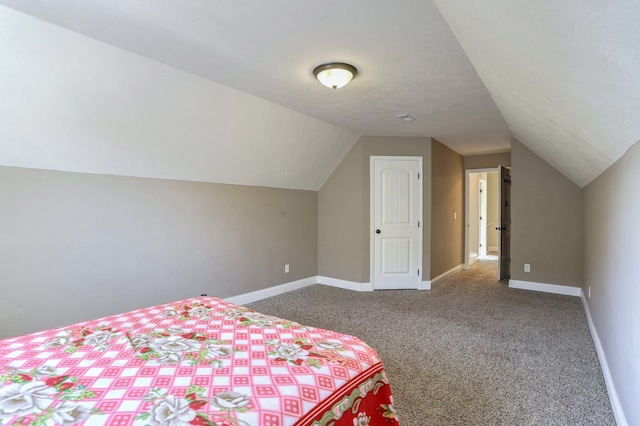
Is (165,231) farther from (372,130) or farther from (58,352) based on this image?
(372,130)

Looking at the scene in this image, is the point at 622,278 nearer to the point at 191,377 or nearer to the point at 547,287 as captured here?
the point at 191,377

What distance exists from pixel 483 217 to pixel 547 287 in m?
3.97

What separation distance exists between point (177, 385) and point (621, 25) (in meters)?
1.73

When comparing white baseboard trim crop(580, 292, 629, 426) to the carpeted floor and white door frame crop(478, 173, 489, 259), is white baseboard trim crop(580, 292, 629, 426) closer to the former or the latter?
the carpeted floor

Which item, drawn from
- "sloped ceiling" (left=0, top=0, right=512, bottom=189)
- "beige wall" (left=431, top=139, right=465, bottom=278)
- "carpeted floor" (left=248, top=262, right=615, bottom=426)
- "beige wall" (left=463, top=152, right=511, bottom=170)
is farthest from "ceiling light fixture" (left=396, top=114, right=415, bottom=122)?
"beige wall" (left=463, top=152, right=511, bottom=170)

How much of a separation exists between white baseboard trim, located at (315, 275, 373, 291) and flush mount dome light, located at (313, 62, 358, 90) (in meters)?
3.15

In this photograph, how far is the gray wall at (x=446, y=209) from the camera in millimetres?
5262

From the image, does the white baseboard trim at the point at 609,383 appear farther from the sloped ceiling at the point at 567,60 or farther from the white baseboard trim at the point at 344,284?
the white baseboard trim at the point at 344,284

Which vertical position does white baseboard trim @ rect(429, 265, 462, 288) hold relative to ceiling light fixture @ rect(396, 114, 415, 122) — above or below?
below

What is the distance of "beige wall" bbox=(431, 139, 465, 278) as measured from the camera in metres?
5.26

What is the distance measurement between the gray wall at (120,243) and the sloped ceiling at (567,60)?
3.02 metres

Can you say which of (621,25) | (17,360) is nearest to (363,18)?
(621,25)

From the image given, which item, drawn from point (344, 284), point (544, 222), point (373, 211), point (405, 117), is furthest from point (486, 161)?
point (344, 284)

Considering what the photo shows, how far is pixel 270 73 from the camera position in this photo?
9.03ft
